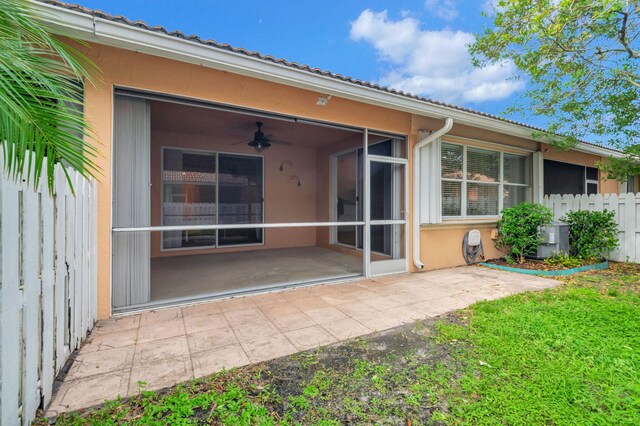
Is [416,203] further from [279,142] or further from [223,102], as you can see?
[279,142]

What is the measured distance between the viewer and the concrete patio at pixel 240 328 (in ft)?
6.64

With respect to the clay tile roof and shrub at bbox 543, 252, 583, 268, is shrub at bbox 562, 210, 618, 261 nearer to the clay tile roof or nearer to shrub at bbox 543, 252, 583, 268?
shrub at bbox 543, 252, 583, 268

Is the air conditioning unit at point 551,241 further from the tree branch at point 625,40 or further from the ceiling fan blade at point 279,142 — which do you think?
the ceiling fan blade at point 279,142

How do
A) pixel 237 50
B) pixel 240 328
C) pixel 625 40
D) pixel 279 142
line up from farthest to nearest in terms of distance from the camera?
pixel 279 142, pixel 625 40, pixel 237 50, pixel 240 328

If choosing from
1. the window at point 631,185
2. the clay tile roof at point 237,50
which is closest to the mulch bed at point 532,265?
the clay tile roof at point 237,50

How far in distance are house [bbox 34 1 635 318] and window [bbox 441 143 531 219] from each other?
0.03m

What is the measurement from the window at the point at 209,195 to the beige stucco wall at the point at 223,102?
347 mm

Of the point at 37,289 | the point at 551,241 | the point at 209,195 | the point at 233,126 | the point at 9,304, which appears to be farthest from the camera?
the point at 209,195

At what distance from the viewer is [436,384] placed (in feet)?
6.37

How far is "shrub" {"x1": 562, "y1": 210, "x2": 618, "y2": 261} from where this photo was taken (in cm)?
579

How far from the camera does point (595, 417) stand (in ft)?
5.35

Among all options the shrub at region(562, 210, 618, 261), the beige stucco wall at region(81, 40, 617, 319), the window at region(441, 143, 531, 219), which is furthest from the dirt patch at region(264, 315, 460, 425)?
the shrub at region(562, 210, 618, 261)

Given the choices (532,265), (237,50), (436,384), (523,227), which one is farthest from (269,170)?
(436,384)

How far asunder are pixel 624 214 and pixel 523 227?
7.58 feet
